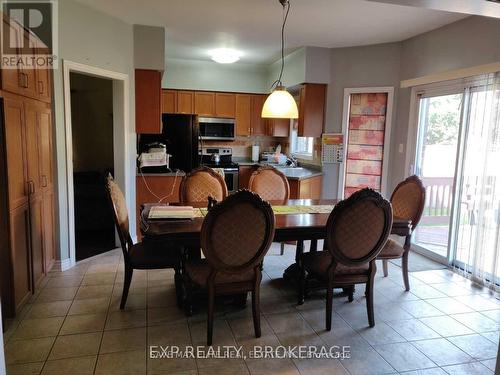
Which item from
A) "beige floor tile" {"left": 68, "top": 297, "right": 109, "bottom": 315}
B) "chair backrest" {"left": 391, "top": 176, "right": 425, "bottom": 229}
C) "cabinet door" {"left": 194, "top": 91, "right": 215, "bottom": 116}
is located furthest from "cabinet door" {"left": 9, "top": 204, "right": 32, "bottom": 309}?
"cabinet door" {"left": 194, "top": 91, "right": 215, "bottom": 116}

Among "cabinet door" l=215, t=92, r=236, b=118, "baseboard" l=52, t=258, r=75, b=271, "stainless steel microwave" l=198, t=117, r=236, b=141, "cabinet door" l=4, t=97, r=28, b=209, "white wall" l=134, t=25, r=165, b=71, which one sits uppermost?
"white wall" l=134, t=25, r=165, b=71

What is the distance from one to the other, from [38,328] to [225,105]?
462cm

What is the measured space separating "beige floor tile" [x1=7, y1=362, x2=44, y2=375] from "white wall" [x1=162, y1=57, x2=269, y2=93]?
15.8ft

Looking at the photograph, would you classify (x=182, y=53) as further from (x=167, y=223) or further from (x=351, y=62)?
(x=167, y=223)

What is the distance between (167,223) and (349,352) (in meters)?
1.48

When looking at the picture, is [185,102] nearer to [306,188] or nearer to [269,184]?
[306,188]

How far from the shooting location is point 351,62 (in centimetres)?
488

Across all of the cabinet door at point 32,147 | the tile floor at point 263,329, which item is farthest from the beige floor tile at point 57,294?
the cabinet door at point 32,147

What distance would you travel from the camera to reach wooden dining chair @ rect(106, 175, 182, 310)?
8.89 feet

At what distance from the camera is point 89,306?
9.38 ft

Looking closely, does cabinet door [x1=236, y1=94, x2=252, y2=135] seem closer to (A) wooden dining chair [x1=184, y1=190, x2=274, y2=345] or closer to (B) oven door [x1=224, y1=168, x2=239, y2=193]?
(B) oven door [x1=224, y1=168, x2=239, y2=193]

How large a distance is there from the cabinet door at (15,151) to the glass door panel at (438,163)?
4.02 metres

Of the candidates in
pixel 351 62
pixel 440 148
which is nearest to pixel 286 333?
pixel 440 148

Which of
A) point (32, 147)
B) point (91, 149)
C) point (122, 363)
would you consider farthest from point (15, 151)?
point (91, 149)
